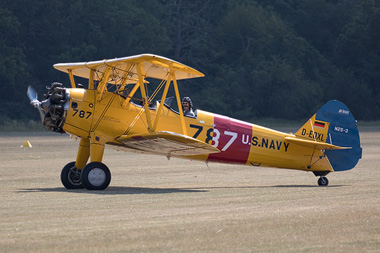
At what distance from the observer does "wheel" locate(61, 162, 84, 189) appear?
15766 millimetres

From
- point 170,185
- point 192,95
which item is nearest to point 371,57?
point 192,95

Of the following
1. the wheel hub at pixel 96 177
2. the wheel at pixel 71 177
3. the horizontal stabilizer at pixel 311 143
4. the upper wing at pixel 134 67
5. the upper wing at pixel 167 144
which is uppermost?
the upper wing at pixel 134 67

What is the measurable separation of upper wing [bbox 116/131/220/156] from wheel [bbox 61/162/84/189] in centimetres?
120

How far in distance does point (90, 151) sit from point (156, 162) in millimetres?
9713

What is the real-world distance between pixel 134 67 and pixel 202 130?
6.80 ft

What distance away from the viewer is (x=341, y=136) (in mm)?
17297

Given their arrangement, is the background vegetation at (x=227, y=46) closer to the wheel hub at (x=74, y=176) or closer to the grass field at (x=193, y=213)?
the grass field at (x=193, y=213)

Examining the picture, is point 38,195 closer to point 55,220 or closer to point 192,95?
point 55,220

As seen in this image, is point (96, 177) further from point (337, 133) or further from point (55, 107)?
point (337, 133)

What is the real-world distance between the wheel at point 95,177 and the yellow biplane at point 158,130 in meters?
0.02

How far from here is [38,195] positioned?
14109 mm

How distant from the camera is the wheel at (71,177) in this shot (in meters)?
15.8

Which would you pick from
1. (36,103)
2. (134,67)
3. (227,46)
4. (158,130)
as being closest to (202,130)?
(158,130)

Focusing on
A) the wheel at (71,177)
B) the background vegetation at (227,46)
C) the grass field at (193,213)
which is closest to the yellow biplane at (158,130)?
the wheel at (71,177)
